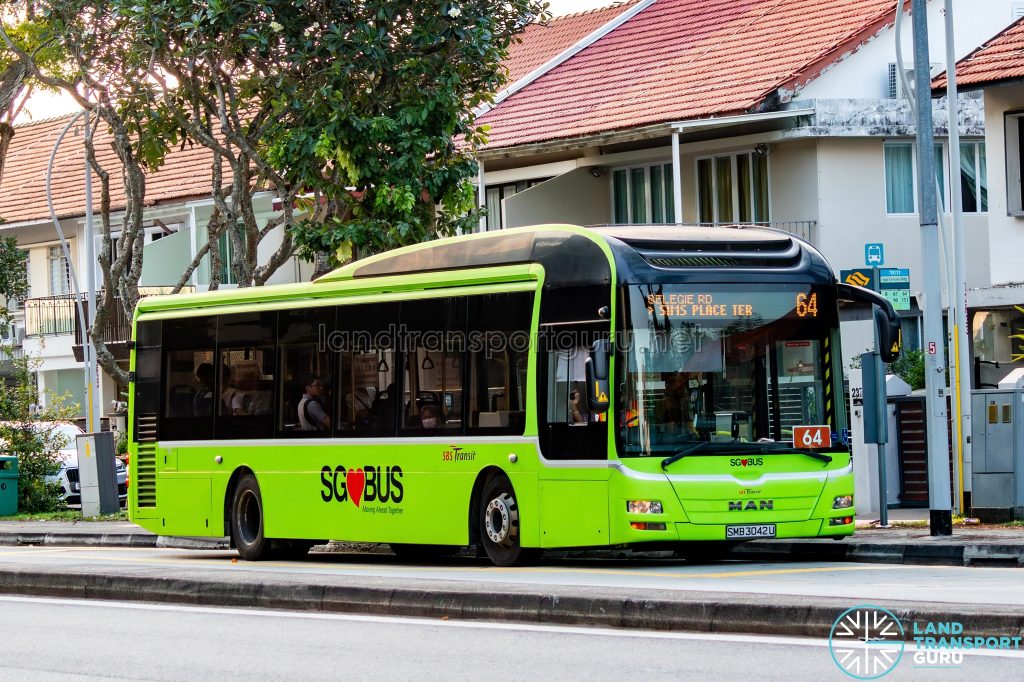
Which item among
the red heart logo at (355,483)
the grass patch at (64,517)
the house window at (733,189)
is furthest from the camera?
the house window at (733,189)

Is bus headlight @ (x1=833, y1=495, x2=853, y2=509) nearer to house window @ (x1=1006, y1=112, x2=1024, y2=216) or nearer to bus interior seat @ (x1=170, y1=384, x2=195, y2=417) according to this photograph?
bus interior seat @ (x1=170, y1=384, x2=195, y2=417)

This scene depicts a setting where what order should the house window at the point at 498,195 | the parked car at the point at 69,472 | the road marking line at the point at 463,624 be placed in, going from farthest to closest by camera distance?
the house window at the point at 498,195 → the parked car at the point at 69,472 → the road marking line at the point at 463,624

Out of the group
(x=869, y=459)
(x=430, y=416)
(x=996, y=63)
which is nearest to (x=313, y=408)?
(x=430, y=416)

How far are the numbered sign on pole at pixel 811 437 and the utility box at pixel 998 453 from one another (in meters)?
3.88

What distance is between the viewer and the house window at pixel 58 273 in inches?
2087

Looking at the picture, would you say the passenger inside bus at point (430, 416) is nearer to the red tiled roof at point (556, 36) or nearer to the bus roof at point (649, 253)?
the bus roof at point (649, 253)

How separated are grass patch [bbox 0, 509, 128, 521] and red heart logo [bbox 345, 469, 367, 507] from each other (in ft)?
39.2

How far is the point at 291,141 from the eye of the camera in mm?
25891

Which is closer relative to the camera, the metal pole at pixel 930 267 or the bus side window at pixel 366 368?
the metal pole at pixel 930 267

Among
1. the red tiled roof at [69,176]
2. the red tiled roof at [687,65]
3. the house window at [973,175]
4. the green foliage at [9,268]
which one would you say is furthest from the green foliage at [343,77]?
the red tiled roof at [69,176]

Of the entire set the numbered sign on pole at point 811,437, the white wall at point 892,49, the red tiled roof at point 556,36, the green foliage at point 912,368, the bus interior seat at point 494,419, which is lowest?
the numbered sign on pole at point 811,437

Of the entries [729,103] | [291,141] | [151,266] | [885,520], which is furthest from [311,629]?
[151,266]

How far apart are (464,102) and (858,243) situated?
9.01 meters

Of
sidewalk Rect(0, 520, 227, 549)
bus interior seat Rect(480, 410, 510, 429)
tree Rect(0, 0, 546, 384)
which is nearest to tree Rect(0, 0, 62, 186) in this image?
tree Rect(0, 0, 546, 384)
